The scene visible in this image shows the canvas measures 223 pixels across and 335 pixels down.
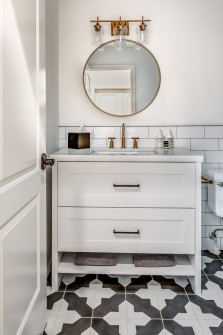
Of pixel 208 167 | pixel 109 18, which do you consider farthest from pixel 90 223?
pixel 109 18

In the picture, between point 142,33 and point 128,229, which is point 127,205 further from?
point 142,33

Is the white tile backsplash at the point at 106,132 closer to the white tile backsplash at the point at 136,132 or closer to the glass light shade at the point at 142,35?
the white tile backsplash at the point at 136,132

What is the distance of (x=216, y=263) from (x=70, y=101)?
1.70 meters

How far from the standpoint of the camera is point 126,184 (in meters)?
1.71

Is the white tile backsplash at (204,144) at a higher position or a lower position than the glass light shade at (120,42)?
lower

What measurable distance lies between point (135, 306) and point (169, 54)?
72.3 inches

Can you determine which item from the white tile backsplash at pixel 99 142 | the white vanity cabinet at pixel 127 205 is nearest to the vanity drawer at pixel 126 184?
the white vanity cabinet at pixel 127 205

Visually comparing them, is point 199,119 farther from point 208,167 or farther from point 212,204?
→ point 212,204

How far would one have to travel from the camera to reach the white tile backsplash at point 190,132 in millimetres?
2297

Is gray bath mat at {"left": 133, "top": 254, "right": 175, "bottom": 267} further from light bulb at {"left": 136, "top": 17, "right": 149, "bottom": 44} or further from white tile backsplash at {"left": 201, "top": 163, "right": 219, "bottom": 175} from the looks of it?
light bulb at {"left": 136, "top": 17, "right": 149, "bottom": 44}

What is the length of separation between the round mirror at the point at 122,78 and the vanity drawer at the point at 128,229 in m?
0.91

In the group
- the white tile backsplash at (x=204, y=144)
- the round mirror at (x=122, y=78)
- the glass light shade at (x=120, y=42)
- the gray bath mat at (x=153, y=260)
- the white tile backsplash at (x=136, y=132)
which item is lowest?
the gray bath mat at (x=153, y=260)

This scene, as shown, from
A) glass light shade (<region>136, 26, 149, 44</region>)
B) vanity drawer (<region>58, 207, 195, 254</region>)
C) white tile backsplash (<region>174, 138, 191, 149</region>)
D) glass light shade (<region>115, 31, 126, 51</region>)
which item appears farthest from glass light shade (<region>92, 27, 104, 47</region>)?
vanity drawer (<region>58, 207, 195, 254</region>)

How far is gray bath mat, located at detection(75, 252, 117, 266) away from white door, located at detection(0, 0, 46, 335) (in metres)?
0.46
